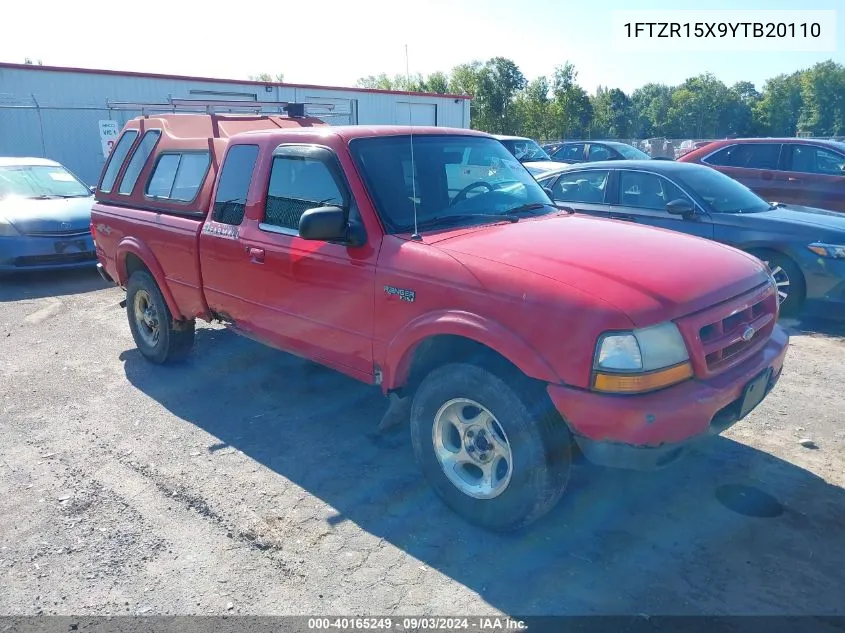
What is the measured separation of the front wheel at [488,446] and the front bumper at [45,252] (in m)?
7.35

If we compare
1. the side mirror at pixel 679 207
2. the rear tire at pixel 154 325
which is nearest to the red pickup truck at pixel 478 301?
the rear tire at pixel 154 325

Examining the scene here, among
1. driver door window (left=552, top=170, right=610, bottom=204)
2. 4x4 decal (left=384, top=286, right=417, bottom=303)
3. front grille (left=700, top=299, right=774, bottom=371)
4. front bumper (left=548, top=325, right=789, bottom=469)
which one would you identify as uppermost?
driver door window (left=552, top=170, right=610, bottom=204)

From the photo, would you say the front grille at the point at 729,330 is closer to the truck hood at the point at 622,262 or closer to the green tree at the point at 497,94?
the truck hood at the point at 622,262

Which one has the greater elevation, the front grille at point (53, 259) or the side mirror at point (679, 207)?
the side mirror at point (679, 207)

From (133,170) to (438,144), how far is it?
315 centimetres

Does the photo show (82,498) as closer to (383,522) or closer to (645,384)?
(383,522)

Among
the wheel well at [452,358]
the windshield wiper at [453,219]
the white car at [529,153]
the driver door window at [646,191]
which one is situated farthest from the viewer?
the white car at [529,153]

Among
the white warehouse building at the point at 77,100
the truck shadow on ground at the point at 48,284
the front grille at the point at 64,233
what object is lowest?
the truck shadow on ground at the point at 48,284

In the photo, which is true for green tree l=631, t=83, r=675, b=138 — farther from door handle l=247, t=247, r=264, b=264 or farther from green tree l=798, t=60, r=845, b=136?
door handle l=247, t=247, r=264, b=264

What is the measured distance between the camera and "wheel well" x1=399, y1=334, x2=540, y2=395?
322cm

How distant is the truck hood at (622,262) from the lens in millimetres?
2945

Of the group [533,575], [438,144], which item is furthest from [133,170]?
[533,575]

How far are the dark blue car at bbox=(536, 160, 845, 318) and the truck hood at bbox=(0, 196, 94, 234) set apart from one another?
7.03m

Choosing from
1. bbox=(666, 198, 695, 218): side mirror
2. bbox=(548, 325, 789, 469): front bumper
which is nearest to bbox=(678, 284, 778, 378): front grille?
bbox=(548, 325, 789, 469): front bumper
